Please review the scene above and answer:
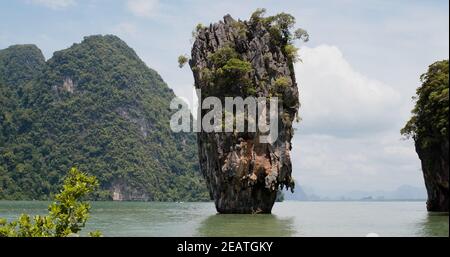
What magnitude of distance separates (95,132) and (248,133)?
76.6 metres

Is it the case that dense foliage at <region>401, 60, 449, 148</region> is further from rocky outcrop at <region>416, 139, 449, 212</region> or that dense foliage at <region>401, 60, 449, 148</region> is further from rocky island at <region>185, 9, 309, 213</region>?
rocky island at <region>185, 9, 309, 213</region>

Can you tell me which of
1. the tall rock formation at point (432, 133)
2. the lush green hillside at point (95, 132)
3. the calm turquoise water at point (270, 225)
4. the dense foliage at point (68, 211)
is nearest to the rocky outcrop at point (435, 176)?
the tall rock formation at point (432, 133)

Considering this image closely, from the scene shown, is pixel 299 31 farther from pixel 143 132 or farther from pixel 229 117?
pixel 143 132

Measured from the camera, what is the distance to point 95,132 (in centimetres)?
10219

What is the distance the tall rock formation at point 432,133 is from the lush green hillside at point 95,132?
66790 millimetres

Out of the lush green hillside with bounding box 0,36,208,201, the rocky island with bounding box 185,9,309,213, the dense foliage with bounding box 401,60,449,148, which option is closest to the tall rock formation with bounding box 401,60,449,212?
the dense foliage with bounding box 401,60,449,148

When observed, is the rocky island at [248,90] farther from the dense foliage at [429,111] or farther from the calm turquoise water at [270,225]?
the dense foliage at [429,111]

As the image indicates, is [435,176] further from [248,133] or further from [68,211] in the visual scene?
[68,211]

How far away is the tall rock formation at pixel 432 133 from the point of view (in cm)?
2478

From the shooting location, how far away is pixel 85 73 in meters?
110

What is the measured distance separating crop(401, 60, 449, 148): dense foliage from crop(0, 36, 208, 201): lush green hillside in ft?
222

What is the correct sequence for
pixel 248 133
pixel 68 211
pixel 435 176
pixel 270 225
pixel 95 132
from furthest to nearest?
pixel 95 132
pixel 248 133
pixel 435 176
pixel 270 225
pixel 68 211

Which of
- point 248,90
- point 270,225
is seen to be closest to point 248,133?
point 248,90

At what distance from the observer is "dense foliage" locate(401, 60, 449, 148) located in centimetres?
2448
